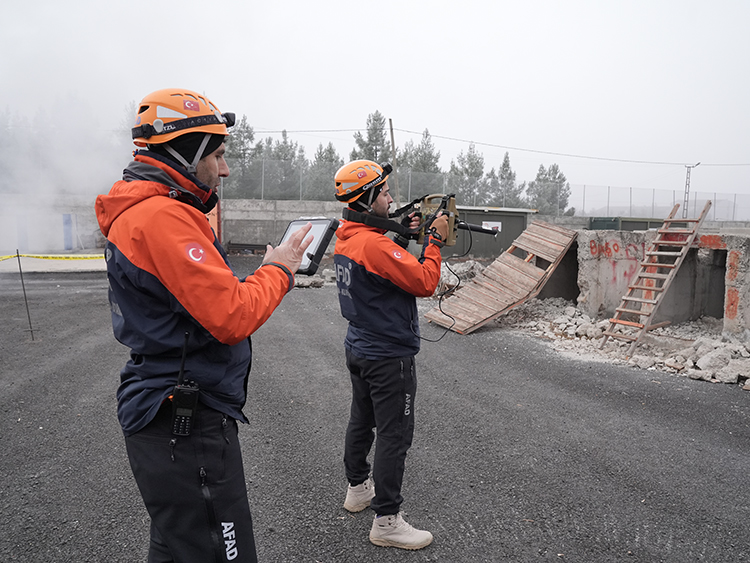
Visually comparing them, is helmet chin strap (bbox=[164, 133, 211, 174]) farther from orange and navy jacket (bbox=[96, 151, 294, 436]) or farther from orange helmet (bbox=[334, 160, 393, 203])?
orange helmet (bbox=[334, 160, 393, 203])

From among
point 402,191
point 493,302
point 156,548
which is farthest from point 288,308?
point 402,191

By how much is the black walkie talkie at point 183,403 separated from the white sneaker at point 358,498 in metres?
1.96

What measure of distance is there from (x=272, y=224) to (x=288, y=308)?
520 inches

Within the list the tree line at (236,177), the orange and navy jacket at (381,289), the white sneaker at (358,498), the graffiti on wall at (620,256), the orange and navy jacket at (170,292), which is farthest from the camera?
the tree line at (236,177)

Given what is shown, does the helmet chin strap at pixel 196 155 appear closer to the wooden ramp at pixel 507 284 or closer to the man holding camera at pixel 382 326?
the man holding camera at pixel 382 326

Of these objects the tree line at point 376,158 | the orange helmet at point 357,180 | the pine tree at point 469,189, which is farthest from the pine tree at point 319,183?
the orange helmet at point 357,180

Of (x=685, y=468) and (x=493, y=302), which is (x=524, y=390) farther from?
(x=493, y=302)

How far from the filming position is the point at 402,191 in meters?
26.8

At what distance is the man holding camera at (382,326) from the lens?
112 inches

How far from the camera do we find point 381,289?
292 cm

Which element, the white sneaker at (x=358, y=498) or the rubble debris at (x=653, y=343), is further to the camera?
the rubble debris at (x=653, y=343)

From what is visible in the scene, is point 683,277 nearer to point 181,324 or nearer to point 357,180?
point 357,180

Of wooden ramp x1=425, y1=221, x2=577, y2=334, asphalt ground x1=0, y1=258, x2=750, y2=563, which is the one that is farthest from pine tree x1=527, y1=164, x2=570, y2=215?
asphalt ground x1=0, y1=258, x2=750, y2=563

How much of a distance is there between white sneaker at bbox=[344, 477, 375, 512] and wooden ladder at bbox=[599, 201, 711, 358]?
590cm
